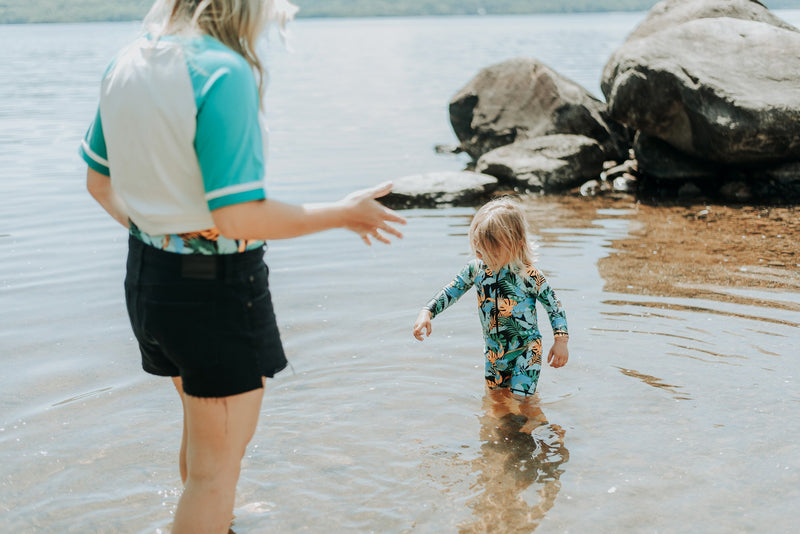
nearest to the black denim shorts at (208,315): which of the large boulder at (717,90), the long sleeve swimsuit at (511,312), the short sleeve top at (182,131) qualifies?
the short sleeve top at (182,131)

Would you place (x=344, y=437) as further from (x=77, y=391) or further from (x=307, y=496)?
(x=77, y=391)

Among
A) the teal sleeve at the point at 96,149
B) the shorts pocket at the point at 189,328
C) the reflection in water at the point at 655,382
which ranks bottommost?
the reflection in water at the point at 655,382

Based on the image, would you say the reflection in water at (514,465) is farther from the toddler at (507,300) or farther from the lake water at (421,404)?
the toddler at (507,300)

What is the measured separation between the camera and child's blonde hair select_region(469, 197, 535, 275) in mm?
4797

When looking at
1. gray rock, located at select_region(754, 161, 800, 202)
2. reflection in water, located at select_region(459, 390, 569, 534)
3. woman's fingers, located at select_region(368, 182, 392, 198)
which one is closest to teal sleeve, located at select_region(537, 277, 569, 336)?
reflection in water, located at select_region(459, 390, 569, 534)

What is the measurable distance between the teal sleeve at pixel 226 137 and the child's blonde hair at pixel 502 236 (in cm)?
258

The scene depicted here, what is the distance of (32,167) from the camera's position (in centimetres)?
1552

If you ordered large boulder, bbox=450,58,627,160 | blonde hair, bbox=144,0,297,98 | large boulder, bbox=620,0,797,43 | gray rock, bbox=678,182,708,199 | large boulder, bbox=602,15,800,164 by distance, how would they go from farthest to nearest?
large boulder, bbox=450,58,627,160 → large boulder, bbox=620,0,797,43 → gray rock, bbox=678,182,708,199 → large boulder, bbox=602,15,800,164 → blonde hair, bbox=144,0,297,98

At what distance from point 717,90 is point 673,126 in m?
0.83

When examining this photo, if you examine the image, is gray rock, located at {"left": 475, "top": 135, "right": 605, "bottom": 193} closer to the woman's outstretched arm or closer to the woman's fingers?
the woman's fingers

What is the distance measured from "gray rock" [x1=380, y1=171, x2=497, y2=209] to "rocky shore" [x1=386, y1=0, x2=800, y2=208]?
0.06 feet

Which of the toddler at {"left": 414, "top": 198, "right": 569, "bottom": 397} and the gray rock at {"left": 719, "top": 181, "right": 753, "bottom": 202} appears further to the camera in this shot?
the gray rock at {"left": 719, "top": 181, "right": 753, "bottom": 202}

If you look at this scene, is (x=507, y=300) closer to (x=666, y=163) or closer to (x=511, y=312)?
(x=511, y=312)

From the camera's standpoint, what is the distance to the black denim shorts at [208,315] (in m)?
2.56
